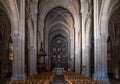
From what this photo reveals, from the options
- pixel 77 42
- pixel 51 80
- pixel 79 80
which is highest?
pixel 77 42

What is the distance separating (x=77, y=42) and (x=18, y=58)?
26.3 metres

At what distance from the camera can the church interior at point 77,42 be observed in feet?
75.0

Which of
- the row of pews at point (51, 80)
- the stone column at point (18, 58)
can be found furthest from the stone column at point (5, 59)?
the row of pews at point (51, 80)

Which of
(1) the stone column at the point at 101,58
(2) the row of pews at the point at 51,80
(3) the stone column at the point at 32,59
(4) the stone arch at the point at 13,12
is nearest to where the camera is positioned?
(2) the row of pews at the point at 51,80

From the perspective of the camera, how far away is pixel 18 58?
→ 77.3 feet

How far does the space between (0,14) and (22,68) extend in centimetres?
1207

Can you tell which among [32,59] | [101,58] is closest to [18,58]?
[101,58]

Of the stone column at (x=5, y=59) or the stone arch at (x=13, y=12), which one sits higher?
the stone arch at (x=13, y=12)

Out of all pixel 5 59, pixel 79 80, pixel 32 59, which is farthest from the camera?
pixel 5 59

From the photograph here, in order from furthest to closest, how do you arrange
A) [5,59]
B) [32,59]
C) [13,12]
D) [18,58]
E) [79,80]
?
[5,59] → [32,59] → [18,58] → [13,12] → [79,80]

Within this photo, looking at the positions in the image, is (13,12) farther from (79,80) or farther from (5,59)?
(5,59)

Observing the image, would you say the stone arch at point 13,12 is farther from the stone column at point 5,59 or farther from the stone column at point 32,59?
the stone column at point 5,59

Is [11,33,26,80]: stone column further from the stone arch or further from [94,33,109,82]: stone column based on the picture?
[94,33,109,82]: stone column

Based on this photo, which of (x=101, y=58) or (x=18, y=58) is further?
(x=18, y=58)
